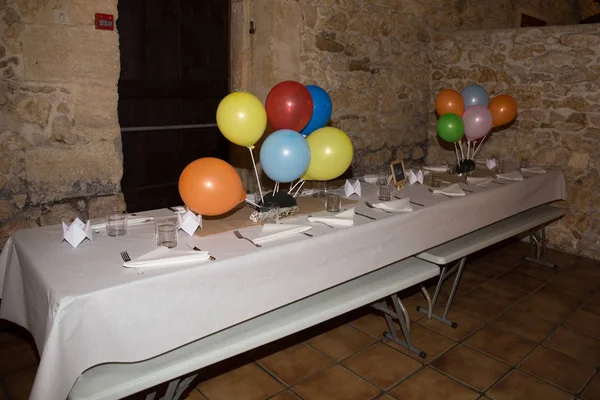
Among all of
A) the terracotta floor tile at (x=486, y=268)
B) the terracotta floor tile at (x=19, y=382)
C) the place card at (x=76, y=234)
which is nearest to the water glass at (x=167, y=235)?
the place card at (x=76, y=234)

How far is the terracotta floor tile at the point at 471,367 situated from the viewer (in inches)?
98.0

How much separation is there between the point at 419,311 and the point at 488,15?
13.9 feet

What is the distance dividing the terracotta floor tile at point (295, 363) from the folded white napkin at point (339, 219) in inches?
32.8

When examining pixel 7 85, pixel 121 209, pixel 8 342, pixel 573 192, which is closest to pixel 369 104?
pixel 573 192

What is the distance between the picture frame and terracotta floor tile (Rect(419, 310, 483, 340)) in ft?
3.02

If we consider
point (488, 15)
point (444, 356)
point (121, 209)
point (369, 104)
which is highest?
point (488, 15)

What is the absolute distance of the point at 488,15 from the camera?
5.79 meters

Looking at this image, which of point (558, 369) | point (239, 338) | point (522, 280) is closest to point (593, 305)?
point (522, 280)

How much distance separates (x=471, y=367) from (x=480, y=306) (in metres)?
0.82

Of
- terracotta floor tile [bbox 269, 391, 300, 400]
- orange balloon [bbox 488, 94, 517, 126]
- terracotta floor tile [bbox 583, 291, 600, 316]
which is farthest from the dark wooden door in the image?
terracotta floor tile [bbox 583, 291, 600, 316]

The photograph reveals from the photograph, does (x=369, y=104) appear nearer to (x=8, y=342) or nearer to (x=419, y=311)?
(x=419, y=311)

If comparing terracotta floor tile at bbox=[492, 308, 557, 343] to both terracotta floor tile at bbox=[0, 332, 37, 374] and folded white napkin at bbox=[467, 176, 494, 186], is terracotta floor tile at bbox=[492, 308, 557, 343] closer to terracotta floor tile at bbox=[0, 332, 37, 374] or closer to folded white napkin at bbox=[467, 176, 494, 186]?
folded white napkin at bbox=[467, 176, 494, 186]

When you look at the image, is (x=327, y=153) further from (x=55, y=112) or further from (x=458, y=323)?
(x=55, y=112)

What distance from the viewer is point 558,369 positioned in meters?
2.62
